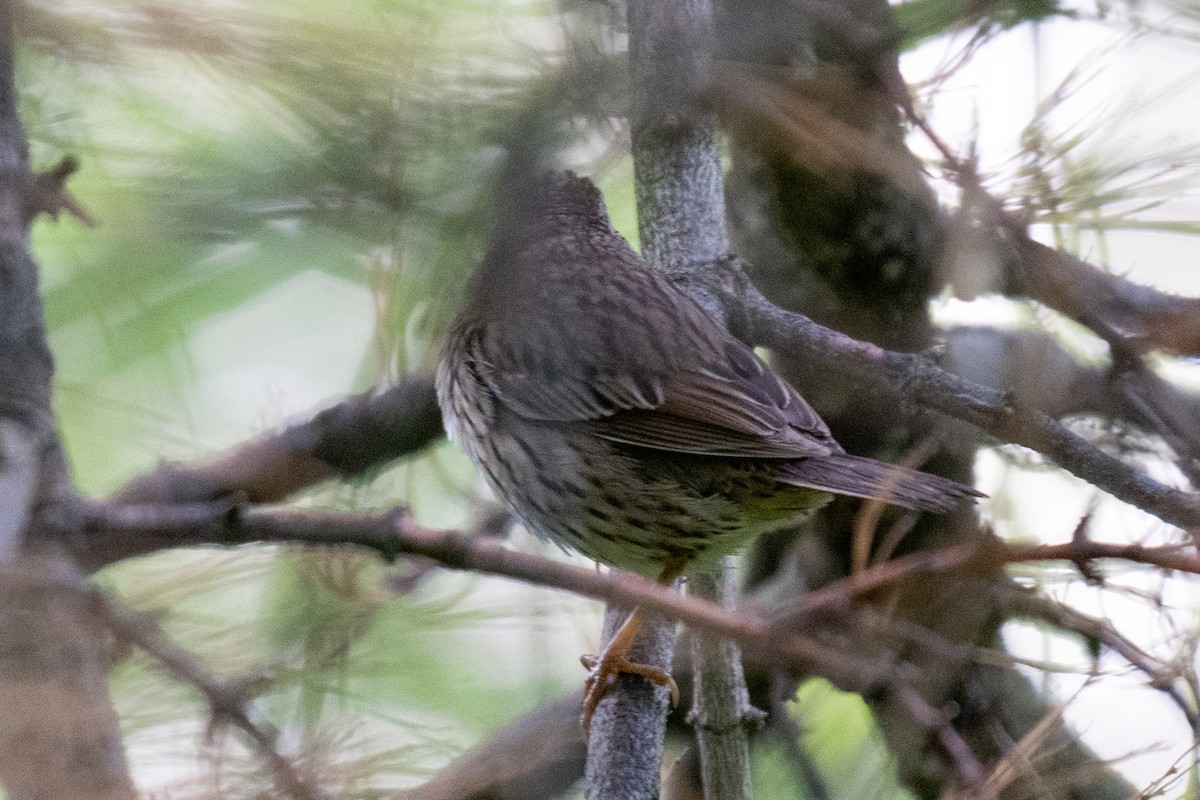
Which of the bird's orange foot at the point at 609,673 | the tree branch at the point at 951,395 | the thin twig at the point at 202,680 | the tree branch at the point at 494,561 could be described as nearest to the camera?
the tree branch at the point at 494,561

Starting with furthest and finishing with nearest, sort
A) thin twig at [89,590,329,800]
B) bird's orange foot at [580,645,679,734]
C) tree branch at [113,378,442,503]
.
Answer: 1. bird's orange foot at [580,645,679,734]
2. tree branch at [113,378,442,503]
3. thin twig at [89,590,329,800]

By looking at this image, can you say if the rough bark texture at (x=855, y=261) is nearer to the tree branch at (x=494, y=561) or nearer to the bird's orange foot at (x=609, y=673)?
the bird's orange foot at (x=609, y=673)

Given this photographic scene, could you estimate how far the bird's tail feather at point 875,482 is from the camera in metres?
2.35

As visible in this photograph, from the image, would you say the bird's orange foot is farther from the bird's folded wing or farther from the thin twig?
the thin twig

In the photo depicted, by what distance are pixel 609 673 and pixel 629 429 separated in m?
0.64

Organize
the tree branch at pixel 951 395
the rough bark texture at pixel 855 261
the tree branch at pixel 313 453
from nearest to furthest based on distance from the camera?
1. the tree branch at pixel 313 453
2. the tree branch at pixel 951 395
3. the rough bark texture at pixel 855 261

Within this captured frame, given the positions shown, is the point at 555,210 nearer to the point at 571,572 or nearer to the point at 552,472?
the point at 552,472

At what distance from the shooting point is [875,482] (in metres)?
2.65

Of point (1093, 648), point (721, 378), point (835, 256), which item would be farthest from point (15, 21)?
point (835, 256)

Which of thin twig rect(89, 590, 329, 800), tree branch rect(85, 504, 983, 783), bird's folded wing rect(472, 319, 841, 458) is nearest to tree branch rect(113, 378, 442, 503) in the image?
tree branch rect(85, 504, 983, 783)

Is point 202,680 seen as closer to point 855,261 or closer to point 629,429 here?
point 629,429

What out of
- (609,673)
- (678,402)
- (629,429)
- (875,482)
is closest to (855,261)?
(678,402)

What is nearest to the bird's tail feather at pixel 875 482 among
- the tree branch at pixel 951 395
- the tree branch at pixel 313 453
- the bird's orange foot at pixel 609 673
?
the tree branch at pixel 951 395

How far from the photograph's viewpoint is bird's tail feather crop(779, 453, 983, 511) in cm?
235
